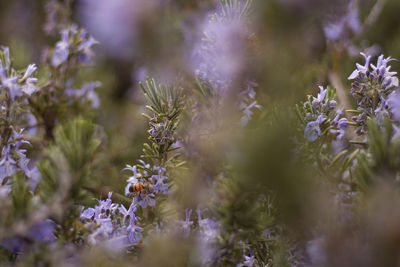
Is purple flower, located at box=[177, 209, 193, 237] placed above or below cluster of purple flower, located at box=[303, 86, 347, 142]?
below

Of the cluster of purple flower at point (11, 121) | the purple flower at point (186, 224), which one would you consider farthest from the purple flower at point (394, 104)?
the cluster of purple flower at point (11, 121)

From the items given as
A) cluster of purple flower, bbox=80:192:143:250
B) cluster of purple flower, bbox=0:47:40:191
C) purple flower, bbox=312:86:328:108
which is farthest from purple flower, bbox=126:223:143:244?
purple flower, bbox=312:86:328:108

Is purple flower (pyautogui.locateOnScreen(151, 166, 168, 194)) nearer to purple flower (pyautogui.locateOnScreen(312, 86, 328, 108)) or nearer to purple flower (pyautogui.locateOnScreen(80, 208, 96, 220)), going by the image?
purple flower (pyautogui.locateOnScreen(80, 208, 96, 220))

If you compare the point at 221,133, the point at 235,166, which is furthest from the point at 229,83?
the point at 235,166

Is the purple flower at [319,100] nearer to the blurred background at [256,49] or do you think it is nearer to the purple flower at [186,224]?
the blurred background at [256,49]

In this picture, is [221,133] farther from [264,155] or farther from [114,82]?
[114,82]

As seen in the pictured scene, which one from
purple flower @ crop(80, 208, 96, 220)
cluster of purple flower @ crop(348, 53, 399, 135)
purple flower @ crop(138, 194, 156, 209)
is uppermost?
cluster of purple flower @ crop(348, 53, 399, 135)

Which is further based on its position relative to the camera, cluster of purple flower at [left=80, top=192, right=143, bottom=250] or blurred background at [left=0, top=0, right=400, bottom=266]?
blurred background at [left=0, top=0, right=400, bottom=266]

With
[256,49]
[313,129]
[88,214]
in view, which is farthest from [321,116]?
[88,214]

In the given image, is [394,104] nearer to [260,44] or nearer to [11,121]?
[260,44]
